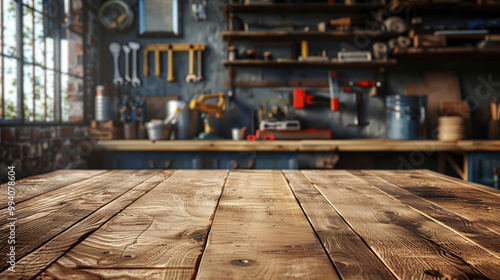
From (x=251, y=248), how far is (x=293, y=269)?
0.10 m

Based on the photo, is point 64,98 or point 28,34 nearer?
point 28,34

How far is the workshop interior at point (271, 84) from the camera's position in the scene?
2.92m

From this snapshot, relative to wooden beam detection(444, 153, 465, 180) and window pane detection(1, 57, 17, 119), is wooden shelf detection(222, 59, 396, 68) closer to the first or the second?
wooden beam detection(444, 153, 465, 180)

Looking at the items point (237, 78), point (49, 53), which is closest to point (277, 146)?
point (237, 78)

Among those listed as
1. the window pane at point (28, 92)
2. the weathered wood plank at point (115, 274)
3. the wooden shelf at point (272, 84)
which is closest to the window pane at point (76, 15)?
the window pane at point (28, 92)

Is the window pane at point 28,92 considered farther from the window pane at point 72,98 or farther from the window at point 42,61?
the window pane at point 72,98

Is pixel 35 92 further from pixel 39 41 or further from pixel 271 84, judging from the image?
pixel 271 84

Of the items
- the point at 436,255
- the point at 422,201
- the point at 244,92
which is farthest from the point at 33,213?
the point at 244,92

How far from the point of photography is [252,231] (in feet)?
2.12

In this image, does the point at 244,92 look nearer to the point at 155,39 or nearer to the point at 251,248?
the point at 155,39

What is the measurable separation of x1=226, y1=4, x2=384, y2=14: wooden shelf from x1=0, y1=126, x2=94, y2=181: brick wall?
189cm

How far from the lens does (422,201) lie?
905 mm

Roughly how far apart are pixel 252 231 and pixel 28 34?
106 inches

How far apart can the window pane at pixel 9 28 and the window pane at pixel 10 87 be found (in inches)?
2.7
